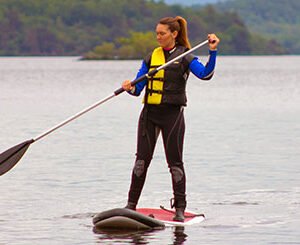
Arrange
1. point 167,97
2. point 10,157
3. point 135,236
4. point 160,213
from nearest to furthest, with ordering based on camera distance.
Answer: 1. point 135,236
2. point 167,97
3. point 160,213
4. point 10,157

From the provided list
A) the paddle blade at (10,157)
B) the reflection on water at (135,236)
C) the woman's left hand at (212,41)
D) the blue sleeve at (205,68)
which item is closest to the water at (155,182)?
the reflection on water at (135,236)

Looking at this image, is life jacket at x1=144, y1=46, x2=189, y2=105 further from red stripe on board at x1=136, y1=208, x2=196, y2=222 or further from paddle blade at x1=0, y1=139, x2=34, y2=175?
paddle blade at x1=0, y1=139, x2=34, y2=175

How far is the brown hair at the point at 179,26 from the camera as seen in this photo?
12609 millimetres

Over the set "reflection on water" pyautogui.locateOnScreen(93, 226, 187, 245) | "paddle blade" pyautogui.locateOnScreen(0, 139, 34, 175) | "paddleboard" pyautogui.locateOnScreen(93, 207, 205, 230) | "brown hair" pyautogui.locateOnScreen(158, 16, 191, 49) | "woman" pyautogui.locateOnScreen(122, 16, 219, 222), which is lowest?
"reflection on water" pyautogui.locateOnScreen(93, 226, 187, 245)

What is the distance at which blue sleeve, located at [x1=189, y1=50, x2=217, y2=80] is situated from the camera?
1234 cm

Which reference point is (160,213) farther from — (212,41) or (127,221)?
(212,41)

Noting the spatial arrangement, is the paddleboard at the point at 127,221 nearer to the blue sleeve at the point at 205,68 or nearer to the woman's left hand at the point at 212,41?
the blue sleeve at the point at 205,68

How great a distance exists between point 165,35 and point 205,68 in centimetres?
53

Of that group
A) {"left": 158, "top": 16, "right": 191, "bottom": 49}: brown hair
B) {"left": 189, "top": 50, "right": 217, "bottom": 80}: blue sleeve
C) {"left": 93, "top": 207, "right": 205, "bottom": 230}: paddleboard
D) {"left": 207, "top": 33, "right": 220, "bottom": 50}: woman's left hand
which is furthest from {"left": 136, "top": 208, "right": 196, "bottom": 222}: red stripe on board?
{"left": 207, "top": 33, "right": 220, "bottom": 50}: woman's left hand

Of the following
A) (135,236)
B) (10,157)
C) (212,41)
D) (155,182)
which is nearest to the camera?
(212,41)

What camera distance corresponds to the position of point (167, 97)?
12625 millimetres

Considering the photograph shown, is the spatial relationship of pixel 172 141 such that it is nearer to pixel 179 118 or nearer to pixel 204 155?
pixel 179 118

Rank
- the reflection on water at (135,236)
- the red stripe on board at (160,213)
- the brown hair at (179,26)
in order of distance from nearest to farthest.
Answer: the reflection on water at (135,236) → the brown hair at (179,26) → the red stripe on board at (160,213)

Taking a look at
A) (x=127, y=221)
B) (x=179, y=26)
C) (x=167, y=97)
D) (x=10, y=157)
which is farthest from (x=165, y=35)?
(x=10, y=157)
